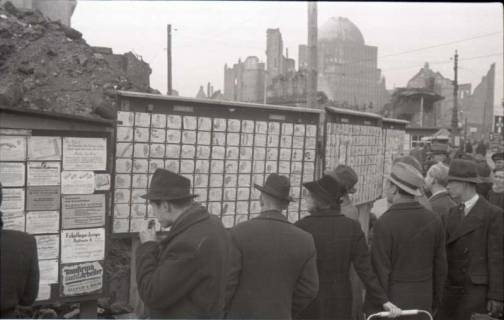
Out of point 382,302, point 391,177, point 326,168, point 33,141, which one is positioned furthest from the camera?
point 326,168

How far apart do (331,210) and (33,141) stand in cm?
208

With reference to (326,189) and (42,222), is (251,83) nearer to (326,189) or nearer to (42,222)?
(326,189)

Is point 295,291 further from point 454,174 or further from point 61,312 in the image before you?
point 61,312

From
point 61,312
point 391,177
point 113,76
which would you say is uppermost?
point 113,76

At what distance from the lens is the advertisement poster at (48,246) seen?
351 centimetres

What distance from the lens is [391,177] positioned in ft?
12.5

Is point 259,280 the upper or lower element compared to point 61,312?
upper

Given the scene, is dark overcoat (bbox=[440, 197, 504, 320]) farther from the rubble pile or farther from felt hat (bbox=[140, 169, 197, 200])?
the rubble pile

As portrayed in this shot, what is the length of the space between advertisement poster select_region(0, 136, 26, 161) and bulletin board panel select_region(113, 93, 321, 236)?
2.51 feet

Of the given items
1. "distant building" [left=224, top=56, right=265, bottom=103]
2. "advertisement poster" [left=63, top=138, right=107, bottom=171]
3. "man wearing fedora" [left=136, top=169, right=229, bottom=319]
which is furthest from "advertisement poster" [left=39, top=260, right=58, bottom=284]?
"distant building" [left=224, top=56, right=265, bottom=103]

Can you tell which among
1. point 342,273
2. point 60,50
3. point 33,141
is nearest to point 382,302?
point 342,273

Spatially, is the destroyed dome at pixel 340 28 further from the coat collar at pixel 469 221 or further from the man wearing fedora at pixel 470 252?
the coat collar at pixel 469 221

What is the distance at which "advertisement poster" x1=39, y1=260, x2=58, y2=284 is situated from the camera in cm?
354

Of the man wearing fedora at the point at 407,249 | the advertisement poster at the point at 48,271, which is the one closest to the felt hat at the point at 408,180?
the man wearing fedora at the point at 407,249
